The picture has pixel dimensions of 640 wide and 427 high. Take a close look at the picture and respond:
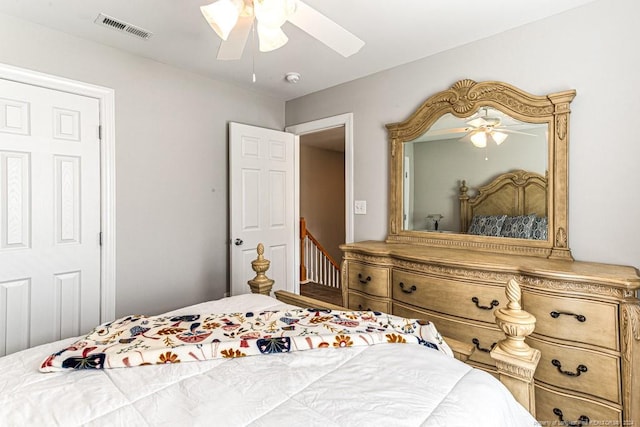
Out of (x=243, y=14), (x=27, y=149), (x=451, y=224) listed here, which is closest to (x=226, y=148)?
(x=27, y=149)

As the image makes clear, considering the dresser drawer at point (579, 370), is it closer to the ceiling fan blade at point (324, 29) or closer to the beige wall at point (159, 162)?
the ceiling fan blade at point (324, 29)

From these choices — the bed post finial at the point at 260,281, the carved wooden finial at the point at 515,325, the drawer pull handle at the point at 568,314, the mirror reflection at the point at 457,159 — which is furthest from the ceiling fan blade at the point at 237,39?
the drawer pull handle at the point at 568,314

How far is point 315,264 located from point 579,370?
3.81 m

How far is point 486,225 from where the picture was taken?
2420mm

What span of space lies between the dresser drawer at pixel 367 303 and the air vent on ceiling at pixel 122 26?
236 cm

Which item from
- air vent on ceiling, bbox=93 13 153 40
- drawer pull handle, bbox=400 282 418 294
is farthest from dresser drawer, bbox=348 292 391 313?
air vent on ceiling, bbox=93 13 153 40

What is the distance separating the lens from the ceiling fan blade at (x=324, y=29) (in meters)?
1.46

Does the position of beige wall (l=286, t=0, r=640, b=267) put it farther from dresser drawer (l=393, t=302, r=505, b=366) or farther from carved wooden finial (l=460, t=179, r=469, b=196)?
dresser drawer (l=393, t=302, r=505, b=366)

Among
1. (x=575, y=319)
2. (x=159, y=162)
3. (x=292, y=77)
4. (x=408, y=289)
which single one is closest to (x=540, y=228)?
(x=575, y=319)

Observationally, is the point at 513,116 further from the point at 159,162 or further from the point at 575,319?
the point at 159,162

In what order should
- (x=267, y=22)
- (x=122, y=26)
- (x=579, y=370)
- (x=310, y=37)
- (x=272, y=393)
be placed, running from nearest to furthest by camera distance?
(x=272, y=393)
(x=267, y=22)
(x=579, y=370)
(x=122, y=26)
(x=310, y=37)

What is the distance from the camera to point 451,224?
8.51ft

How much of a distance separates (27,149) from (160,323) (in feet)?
5.56

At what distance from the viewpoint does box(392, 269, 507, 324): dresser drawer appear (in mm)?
1963
